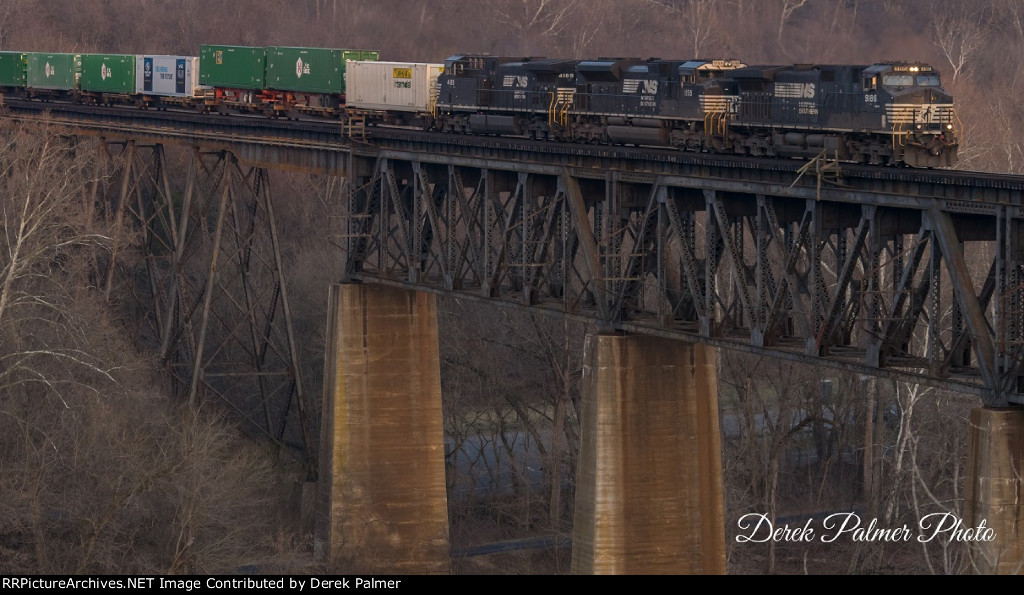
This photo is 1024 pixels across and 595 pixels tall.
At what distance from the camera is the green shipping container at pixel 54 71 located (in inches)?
2281

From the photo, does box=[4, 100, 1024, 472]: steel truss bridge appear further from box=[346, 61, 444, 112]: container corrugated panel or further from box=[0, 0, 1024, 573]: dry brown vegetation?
box=[0, 0, 1024, 573]: dry brown vegetation

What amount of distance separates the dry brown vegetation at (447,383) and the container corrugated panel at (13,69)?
7999 millimetres

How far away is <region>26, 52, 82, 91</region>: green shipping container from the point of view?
5794 centimetres

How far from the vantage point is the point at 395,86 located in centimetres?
4312

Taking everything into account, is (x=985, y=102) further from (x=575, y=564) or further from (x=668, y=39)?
(x=575, y=564)

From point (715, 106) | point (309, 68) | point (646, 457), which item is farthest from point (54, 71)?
point (646, 457)

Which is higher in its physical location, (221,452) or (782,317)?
(782,317)

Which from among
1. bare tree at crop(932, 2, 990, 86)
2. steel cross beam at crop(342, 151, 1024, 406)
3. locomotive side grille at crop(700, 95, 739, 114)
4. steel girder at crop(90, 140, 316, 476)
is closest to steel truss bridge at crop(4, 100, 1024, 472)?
steel cross beam at crop(342, 151, 1024, 406)

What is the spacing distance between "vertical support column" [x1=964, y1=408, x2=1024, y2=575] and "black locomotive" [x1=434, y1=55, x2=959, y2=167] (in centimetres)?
700

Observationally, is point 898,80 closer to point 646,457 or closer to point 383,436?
point 646,457

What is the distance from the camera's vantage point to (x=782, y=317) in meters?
25.7

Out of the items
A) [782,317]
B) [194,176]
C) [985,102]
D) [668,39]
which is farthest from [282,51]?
[668,39]

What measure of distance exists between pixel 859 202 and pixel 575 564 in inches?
391

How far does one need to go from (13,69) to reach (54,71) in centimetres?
364
